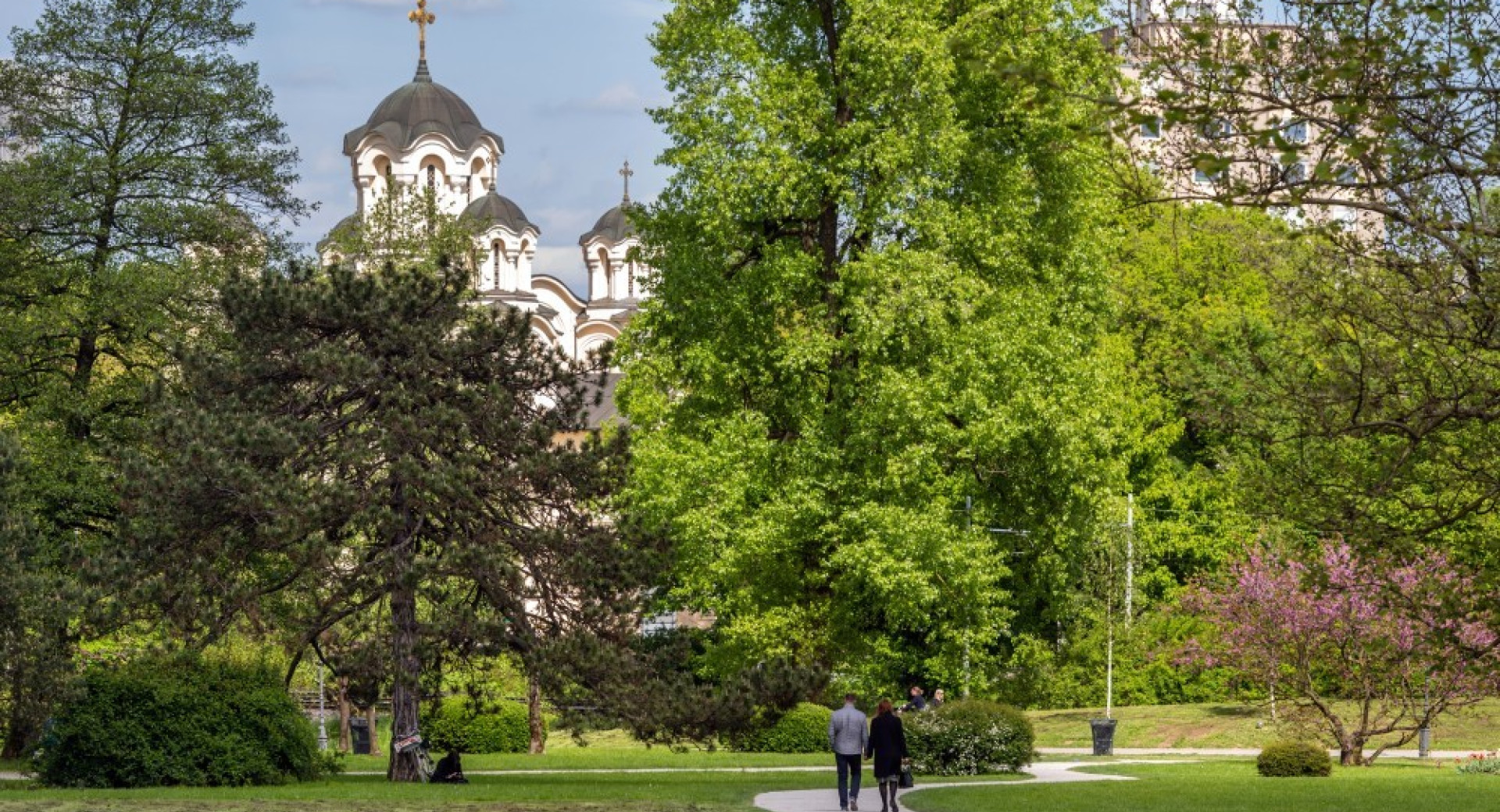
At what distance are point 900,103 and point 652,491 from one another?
729 centimetres

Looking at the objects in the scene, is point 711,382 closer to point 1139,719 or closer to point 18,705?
point 18,705

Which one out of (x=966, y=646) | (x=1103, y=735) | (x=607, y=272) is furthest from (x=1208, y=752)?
(x=607, y=272)

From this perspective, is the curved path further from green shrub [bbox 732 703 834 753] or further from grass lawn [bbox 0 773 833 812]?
green shrub [bbox 732 703 834 753]

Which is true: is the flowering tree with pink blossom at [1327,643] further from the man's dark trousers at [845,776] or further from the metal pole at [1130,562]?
the man's dark trousers at [845,776]

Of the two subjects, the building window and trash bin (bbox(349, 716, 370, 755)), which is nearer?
the building window

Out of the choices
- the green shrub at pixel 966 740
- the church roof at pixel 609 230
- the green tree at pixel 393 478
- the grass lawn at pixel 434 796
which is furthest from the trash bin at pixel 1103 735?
the church roof at pixel 609 230

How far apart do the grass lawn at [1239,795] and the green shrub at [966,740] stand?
186 centimetres

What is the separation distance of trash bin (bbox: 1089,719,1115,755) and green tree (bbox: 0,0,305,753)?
55.0 feet

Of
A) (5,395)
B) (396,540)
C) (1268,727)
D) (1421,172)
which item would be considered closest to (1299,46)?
(1421,172)

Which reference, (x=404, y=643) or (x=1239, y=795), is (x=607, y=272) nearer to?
(x=404, y=643)

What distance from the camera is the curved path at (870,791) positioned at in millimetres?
21672

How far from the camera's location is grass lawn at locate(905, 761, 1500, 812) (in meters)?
21.0

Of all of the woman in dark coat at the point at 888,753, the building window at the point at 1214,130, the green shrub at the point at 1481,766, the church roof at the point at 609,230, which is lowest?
the green shrub at the point at 1481,766

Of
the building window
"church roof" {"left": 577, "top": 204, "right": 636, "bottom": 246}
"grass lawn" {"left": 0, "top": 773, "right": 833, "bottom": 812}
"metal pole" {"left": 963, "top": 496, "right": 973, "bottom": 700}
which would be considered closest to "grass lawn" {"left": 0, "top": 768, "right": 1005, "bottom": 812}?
"grass lawn" {"left": 0, "top": 773, "right": 833, "bottom": 812}
